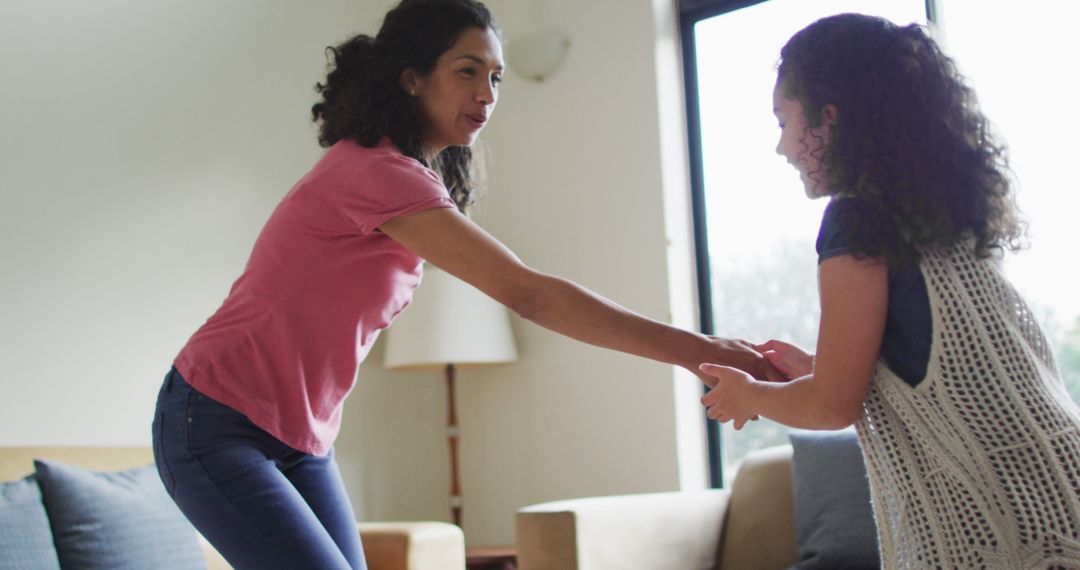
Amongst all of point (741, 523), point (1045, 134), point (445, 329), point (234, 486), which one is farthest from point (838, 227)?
point (445, 329)

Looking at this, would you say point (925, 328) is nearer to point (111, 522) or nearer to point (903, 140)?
point (903, 140)

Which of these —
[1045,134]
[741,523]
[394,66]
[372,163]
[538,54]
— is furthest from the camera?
[538,54]

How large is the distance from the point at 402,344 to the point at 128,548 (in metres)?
1.30

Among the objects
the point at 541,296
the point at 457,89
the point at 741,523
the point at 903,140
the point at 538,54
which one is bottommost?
the point at 741,523

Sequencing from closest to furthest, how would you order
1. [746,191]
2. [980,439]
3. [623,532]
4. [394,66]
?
[980,439] < [394,66] < [623,532] < [746,191]

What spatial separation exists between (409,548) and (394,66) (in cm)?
135

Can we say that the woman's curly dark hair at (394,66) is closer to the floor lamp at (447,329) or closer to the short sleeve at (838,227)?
the short sleeve at (838,227)

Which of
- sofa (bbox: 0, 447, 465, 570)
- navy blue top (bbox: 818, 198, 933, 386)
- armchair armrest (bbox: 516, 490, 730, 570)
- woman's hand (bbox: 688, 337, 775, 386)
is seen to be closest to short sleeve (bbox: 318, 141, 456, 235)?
woman's hand (bbox: 688, 337, 775, 386)

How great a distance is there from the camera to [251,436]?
1406 millimetres

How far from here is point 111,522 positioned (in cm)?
239

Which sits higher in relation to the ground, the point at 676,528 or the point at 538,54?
the point at 538,54

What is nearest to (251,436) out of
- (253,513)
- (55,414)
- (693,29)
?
(253,513)

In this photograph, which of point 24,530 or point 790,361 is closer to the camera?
point 790,361

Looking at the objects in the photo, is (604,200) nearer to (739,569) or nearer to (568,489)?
(568,489)
